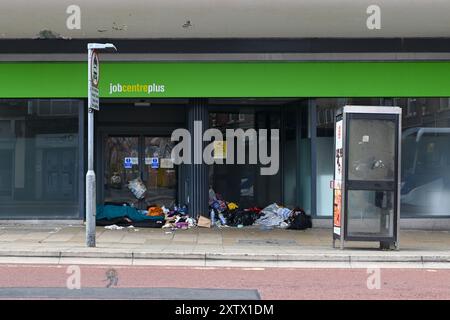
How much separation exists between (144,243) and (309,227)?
14.4 feet

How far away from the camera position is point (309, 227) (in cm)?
1386

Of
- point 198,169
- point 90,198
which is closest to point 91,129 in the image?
point 90,198

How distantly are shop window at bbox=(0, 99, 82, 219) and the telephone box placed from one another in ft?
21.4

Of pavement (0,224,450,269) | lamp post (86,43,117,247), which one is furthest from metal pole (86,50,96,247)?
pavement (0,224,450,269)

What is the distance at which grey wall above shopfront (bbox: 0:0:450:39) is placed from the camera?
1123cm

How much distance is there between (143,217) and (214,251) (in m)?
4.40

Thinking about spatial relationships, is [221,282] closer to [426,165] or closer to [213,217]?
[213,217]

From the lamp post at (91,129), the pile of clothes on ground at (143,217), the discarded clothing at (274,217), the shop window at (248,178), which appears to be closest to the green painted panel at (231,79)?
the shop window at (248,178)

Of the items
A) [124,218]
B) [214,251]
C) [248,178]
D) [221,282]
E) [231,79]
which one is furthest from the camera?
[248,178]

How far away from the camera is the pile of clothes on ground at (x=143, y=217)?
13.8m

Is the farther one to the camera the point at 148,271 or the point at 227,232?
the point at 227,232

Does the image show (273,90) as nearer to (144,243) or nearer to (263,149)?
(263,149)

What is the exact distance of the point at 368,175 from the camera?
36.0 feet
